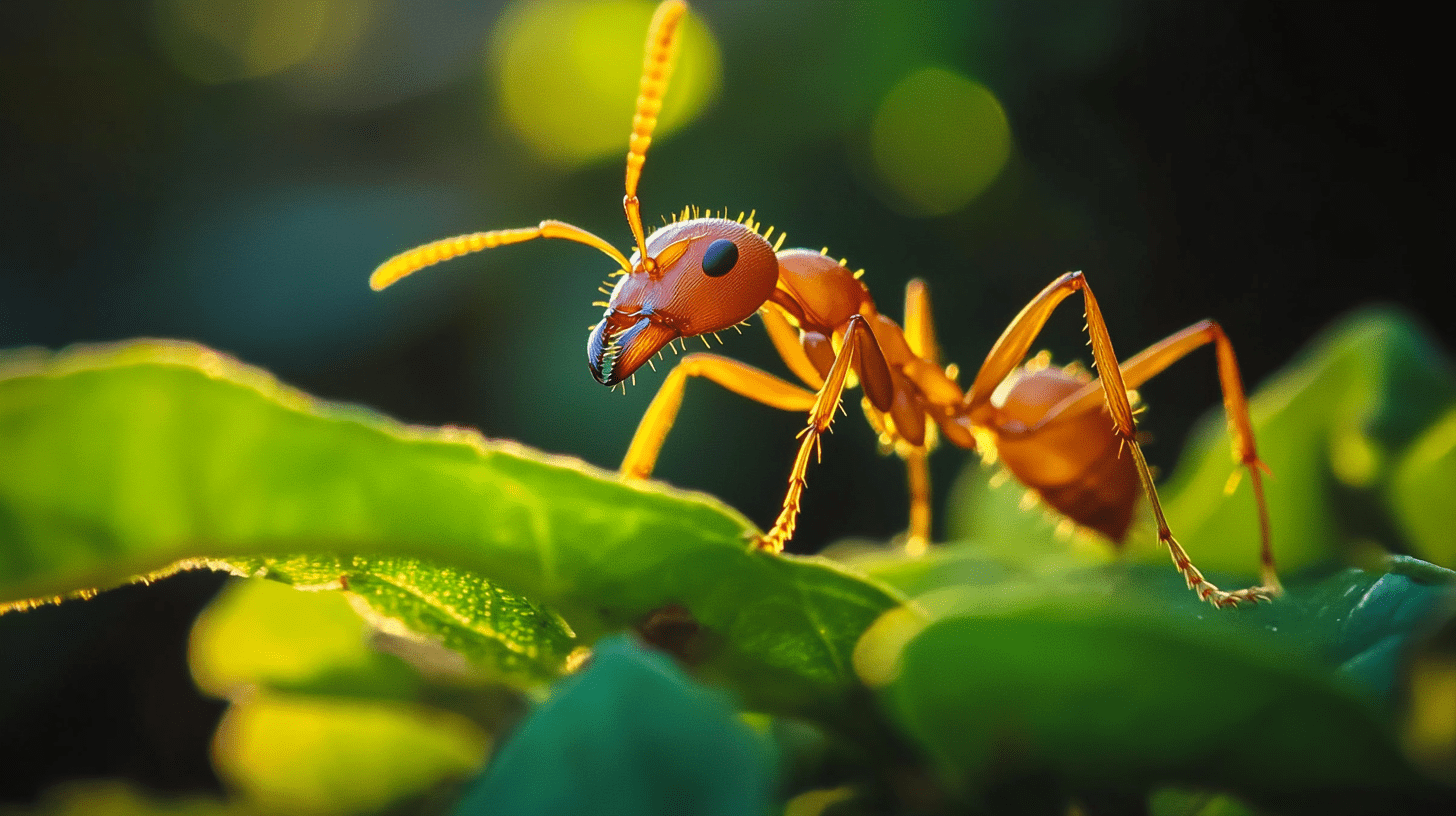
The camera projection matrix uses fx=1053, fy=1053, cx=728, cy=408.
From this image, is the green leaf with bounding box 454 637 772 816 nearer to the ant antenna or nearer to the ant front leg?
the ant front leg

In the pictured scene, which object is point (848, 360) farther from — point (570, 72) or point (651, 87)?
point (570, 72)

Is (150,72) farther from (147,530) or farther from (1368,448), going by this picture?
(1368,448)

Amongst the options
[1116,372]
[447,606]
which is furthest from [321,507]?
[1116,372]

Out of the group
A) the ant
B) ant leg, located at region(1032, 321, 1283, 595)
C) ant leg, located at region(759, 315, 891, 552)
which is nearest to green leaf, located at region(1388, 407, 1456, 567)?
ant leg, located at region(1032, 321, 1283, 595)

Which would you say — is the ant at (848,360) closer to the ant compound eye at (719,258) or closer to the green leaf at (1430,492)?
the ant compound eye at (719,258)

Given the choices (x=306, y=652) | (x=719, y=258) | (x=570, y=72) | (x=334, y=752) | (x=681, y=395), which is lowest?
(x=334, y=752)

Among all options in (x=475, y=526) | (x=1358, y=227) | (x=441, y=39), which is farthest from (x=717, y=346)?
(x=475, y=526)
